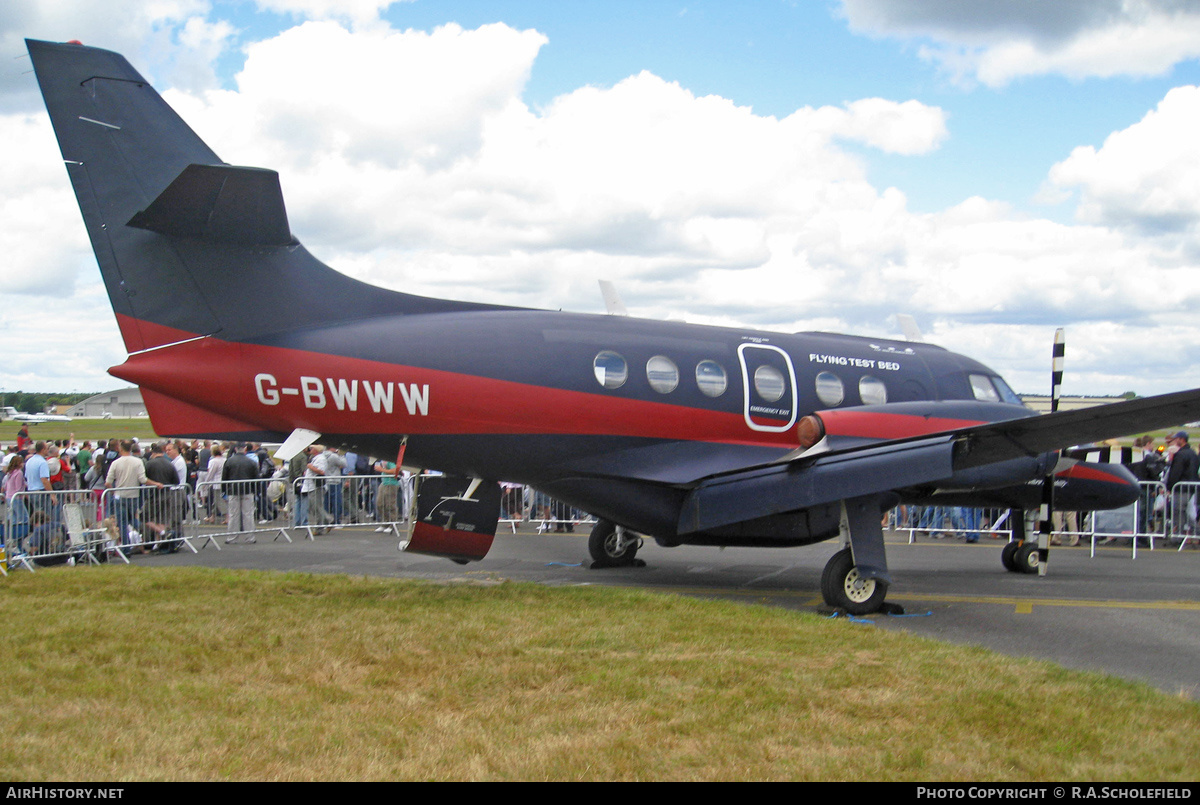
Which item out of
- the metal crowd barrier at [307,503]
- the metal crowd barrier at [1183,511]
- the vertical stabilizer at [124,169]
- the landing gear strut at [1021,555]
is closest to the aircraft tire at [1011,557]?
the landing gear strut at [1021,555]

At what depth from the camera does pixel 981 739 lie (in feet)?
19.0

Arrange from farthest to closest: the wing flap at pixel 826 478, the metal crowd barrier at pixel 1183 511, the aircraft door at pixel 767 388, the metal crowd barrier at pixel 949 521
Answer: the metal crowd barrier at pixel 949 521
the metal crowd barrier at pixel 1183 511
the aircraft door at pixel 767 388
the wing flap at pixel 826 478

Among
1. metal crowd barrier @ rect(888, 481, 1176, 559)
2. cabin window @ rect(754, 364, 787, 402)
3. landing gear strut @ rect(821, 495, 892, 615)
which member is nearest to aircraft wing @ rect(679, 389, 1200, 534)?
landing gear strut @ rect(821, 495, 892, 615)

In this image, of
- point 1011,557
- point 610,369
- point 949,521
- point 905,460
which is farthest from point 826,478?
point 949,521

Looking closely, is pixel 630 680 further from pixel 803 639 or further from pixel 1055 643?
pixel 1055 643

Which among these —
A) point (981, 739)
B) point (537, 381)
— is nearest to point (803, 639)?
point (981, 739)

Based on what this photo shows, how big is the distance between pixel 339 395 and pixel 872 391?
7.29 m

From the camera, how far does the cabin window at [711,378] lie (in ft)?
39.0

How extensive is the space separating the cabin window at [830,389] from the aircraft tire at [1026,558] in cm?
418

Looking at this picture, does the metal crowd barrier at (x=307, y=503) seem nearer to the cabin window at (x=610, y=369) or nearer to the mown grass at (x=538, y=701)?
the mown grass at (x=538, y=701)

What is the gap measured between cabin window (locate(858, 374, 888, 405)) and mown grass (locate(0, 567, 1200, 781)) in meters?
4.34

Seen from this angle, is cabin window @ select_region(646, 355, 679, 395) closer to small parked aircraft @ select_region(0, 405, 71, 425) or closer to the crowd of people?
the crowd of people

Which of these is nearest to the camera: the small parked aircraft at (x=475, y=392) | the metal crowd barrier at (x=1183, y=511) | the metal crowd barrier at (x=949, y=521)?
the small parked aircraft at (x=475, y=392)

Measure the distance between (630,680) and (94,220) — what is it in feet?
24.7
